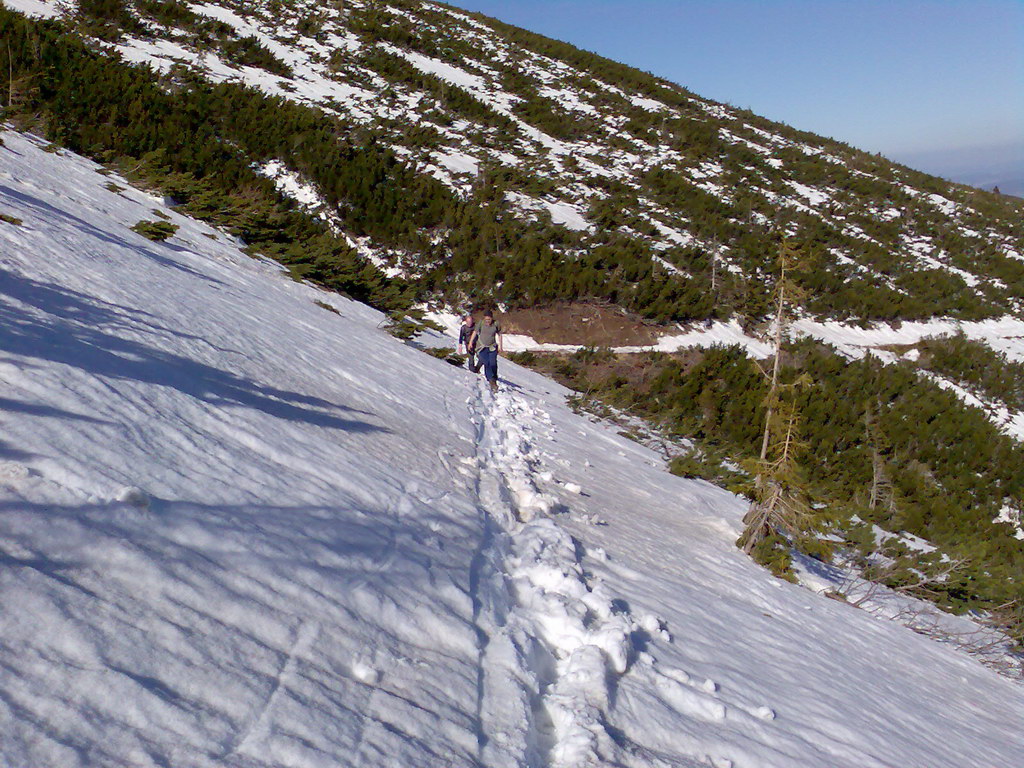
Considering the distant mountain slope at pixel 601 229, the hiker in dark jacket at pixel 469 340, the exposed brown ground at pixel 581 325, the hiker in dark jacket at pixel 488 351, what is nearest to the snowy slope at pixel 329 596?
the distant mountain slope at pixel 601 229

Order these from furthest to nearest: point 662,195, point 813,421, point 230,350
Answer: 1. point 662,195
2. point 813,421
3. point 230,350

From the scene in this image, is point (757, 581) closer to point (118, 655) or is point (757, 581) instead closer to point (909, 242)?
point (118, 655)

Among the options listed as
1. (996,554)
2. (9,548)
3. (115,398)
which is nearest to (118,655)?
(9,548)

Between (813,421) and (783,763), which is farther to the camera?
(813,421)

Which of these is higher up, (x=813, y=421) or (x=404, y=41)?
(x=404, y=41)

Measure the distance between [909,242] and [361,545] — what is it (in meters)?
30.3

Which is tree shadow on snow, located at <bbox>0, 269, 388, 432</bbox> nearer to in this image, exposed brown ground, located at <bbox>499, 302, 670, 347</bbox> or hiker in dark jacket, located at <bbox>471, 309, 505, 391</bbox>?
hiker in dark jacket, located at <bbox>471, 309, 505, 391</bbox>

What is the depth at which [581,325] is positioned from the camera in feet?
52.0

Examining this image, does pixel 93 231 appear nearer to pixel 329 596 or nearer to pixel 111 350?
pixel 111 350

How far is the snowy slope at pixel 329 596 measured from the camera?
4.99 ft

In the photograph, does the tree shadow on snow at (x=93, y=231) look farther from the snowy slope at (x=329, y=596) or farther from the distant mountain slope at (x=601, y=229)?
the distant mountain slope at (x=601, y=229)

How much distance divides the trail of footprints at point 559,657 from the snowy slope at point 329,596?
0.04 feet

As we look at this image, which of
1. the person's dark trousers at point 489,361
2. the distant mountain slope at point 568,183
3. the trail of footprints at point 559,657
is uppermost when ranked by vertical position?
the distant mountain slope at point 568,183

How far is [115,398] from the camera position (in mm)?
2572
